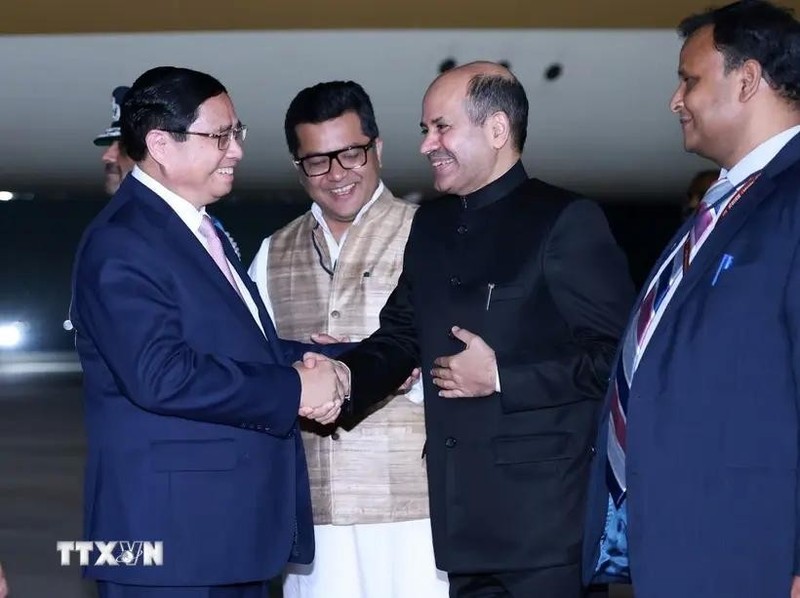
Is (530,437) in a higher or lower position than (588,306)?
lower

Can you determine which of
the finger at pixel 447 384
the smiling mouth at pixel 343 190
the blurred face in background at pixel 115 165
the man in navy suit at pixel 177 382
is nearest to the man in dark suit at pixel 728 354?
the finger at pixel 447 384

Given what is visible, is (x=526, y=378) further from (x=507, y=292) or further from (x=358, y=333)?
(x=358, y=333)

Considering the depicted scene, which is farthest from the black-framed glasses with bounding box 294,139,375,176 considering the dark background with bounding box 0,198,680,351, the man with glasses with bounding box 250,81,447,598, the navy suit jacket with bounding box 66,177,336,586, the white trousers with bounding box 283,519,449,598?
the dark background with bounding box 0,198,680,351

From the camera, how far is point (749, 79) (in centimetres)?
215

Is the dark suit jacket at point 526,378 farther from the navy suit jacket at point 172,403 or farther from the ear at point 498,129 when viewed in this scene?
the navy suit jacket at point 172,403

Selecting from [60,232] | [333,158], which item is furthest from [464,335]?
[60,232]

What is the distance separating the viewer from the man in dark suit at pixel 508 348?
2498 millimetres

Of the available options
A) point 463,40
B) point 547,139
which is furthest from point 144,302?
point 547,139

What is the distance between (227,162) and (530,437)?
74 centimetres

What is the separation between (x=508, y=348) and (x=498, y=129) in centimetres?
42

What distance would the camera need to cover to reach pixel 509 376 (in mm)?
2492

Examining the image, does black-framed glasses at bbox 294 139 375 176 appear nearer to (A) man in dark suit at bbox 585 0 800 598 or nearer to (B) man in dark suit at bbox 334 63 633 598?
(B) man in dark suit at bbox 334 63 633 598

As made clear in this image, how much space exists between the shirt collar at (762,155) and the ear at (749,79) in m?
0.08

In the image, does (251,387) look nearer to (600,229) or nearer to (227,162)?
(227,162)
